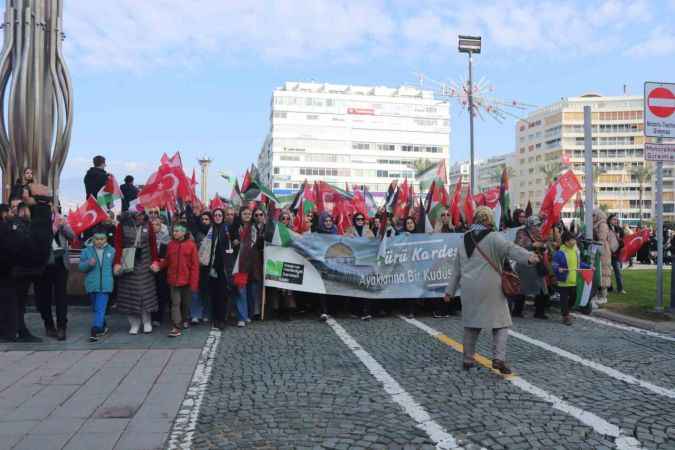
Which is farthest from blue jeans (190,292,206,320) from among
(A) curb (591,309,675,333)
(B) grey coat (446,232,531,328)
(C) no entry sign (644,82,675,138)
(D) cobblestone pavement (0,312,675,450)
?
(C) no entry sign (644,82,675,138)

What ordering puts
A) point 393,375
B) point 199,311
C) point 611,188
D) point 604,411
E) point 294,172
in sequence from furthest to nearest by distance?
point 294,172
point 611,188
point 199,311
point 393,375
point 604,411

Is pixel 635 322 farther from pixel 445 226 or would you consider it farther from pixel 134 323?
pixel 134 323

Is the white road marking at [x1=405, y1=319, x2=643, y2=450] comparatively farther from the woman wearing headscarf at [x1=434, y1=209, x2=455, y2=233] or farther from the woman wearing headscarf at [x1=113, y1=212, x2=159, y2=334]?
the woman wearing headscarf at [x1=434, y1=209, x2=455, y2=233]

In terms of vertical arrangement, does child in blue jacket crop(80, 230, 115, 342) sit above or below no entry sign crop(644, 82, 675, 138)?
below

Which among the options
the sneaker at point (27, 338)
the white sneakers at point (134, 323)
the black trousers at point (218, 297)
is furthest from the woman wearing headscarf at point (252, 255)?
the sneaker at point (27, 338)

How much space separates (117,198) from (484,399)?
8.27 metres

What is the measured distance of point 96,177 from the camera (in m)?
12.4

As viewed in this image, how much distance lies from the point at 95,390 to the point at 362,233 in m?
6.28

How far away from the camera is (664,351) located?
7.23 metres

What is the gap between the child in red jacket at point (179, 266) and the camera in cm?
850

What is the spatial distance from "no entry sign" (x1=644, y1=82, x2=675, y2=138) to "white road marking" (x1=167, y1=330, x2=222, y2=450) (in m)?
7.60

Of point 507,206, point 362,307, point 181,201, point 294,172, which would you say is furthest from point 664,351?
point 294,172

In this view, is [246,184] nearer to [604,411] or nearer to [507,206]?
[507,206]

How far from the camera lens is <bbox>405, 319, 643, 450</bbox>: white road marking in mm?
4117
